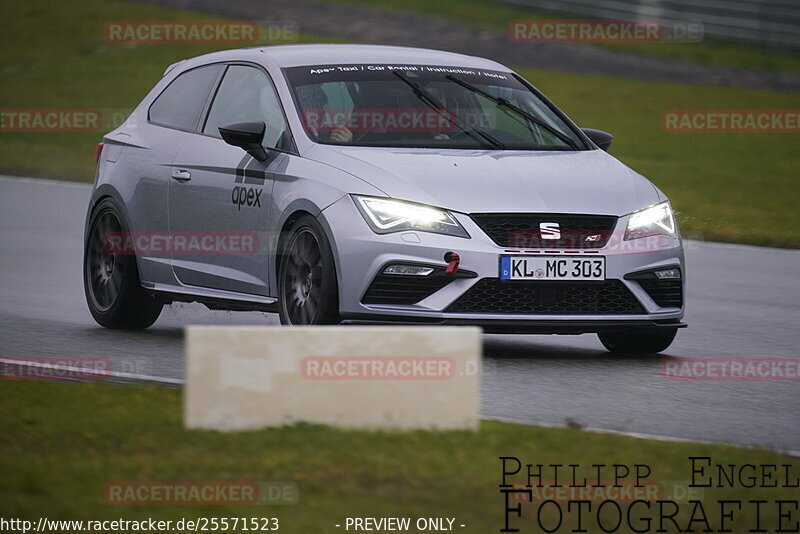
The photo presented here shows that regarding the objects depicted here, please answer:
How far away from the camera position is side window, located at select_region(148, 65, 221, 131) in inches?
434

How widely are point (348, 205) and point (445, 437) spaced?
2396mm

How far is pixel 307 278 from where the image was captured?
373 inches

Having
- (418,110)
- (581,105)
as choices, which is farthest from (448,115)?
(581,105)

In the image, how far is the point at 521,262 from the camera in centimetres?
913

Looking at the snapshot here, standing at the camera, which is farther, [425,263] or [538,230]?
[538,230]

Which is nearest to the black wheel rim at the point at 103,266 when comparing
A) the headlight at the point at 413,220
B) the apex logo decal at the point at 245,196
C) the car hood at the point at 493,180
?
the apex logo decal at the point at 245,196

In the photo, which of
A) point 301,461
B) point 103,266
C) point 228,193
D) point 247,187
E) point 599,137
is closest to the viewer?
point 301,461

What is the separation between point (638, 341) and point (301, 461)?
13.9 feet

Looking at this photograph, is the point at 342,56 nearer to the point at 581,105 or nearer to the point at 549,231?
the point at 549,231

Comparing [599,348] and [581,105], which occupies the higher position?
[581,105]

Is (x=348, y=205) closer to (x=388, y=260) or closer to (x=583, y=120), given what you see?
(x=388, y=260)

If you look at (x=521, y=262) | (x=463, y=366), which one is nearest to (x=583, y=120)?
(x=521, y=262)

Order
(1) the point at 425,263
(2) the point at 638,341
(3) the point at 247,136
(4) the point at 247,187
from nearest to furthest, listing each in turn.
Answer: (1) the point at 425,263 → (3) the point at 247,136 → (4) the point at 247,187 → (2) the point at 638,341

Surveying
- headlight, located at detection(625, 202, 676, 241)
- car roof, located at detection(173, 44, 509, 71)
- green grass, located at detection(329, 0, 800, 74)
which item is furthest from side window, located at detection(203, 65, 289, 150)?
green grass, located at detection(329, 0, 800, 74)
